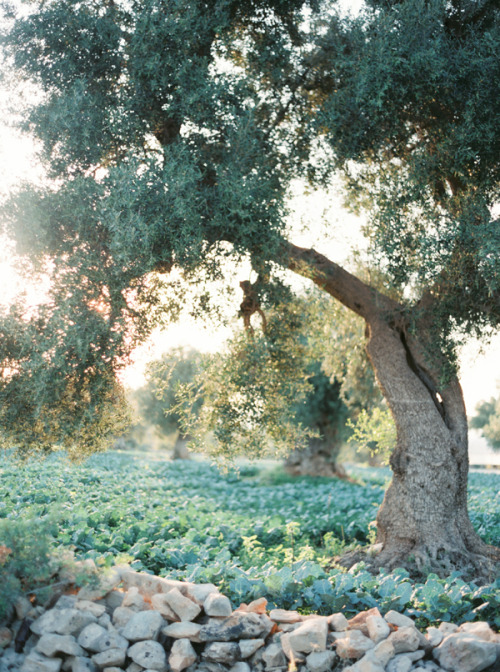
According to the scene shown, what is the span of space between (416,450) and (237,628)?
16.9 feet

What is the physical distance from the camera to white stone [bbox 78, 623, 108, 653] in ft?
16.8

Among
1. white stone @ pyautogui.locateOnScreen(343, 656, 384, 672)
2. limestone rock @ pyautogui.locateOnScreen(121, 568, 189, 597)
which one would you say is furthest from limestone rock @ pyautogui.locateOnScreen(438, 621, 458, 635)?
limestone rock @ pyautogui.locateOnScreen(121, 568, 189, 597)

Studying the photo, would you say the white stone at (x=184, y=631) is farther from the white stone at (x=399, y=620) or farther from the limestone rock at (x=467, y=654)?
the limestone rock at (x=467, y=654)

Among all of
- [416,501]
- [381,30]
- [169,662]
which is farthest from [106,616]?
[381,30]

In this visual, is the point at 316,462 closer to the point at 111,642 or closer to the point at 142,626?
the point at 142,626

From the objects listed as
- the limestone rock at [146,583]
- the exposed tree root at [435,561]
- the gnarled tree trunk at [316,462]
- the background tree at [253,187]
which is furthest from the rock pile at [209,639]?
the gnarled tree trunk at [316,462]

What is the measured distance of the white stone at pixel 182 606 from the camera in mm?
5535

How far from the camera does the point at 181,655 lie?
522cm

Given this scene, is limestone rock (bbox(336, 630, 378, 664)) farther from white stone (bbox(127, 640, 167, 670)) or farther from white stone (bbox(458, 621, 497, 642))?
white stone (bbox(127, 640, 167, 670))

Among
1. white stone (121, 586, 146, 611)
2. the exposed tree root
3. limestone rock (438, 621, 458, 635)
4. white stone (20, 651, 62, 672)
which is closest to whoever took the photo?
white stone (20, 651, 62, 672)

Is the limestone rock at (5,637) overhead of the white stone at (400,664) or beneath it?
beneath

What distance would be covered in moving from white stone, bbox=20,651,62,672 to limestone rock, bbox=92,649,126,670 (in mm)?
344

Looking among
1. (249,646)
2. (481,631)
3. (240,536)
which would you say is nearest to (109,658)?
(249,646)

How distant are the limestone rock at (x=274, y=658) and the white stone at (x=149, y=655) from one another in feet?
3.13
